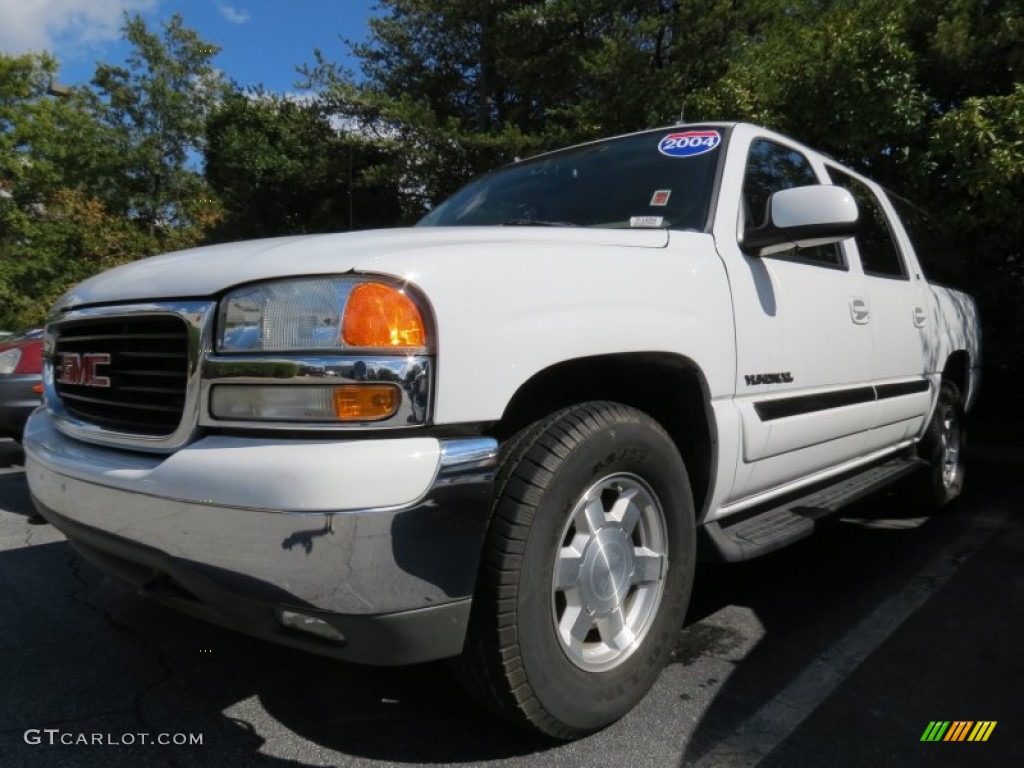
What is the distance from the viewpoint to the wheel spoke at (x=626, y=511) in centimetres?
204

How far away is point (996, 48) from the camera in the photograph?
6391 millimetres

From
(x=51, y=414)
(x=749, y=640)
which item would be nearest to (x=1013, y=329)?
(x=749, y=640)

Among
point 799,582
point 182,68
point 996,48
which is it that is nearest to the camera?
point 799,582

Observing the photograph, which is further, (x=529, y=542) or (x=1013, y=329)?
(x=1013, y=329)

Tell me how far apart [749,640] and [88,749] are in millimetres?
2175

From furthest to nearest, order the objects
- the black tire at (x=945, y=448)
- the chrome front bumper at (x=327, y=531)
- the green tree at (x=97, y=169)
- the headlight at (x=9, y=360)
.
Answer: the green tree at (x=97, y=169) → the headlight at (x=9, y=360) → the black tire at (x=945, y=448) → the chrome front bumper at (x=327, y=531)

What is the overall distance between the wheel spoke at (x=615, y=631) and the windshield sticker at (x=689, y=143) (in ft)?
5.53

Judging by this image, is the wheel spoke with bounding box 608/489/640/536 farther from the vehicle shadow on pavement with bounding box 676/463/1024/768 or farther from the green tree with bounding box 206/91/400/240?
the green tree with bounding box 206/91/400/240

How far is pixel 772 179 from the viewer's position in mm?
2895

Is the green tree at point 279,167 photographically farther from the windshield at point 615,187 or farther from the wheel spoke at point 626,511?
the wheel spoke at point 626,511

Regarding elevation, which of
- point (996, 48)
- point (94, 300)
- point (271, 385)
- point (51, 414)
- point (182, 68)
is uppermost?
point (182, 68)

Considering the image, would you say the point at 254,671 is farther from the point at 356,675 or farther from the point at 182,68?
the point at 182,68

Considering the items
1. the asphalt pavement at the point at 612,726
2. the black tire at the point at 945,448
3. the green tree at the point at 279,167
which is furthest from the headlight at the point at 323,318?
the green tree at the point at 279,167

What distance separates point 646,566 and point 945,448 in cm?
335
